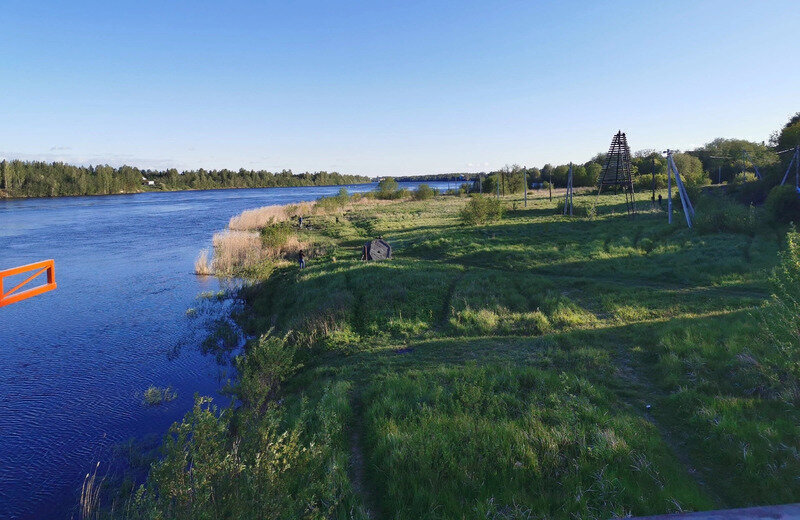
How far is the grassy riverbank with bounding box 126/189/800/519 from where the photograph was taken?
5.44 m

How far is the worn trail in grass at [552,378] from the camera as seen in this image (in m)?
5.81

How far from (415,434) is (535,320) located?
285 inches

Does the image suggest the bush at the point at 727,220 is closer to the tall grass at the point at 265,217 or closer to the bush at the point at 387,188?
the tall grass at the point at 265,217

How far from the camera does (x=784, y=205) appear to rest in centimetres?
A: 2052

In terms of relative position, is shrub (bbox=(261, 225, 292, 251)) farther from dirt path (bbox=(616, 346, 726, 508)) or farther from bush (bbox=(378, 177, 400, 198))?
bush (bbox=(378, 177, 400, 198))

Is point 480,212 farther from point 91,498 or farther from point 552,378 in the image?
point 91,498

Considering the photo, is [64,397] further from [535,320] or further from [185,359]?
[535,320]

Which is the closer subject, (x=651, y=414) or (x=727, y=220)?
(x=651, y=414)

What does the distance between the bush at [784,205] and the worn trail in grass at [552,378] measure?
4.98 ft

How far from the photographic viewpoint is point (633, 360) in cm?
1010

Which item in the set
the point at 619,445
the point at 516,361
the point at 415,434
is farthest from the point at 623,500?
the point at 516,361

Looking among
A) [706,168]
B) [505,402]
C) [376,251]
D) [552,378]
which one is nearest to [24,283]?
[505,402]

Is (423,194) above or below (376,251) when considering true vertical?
above

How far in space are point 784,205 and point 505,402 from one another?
2151 centimetres
